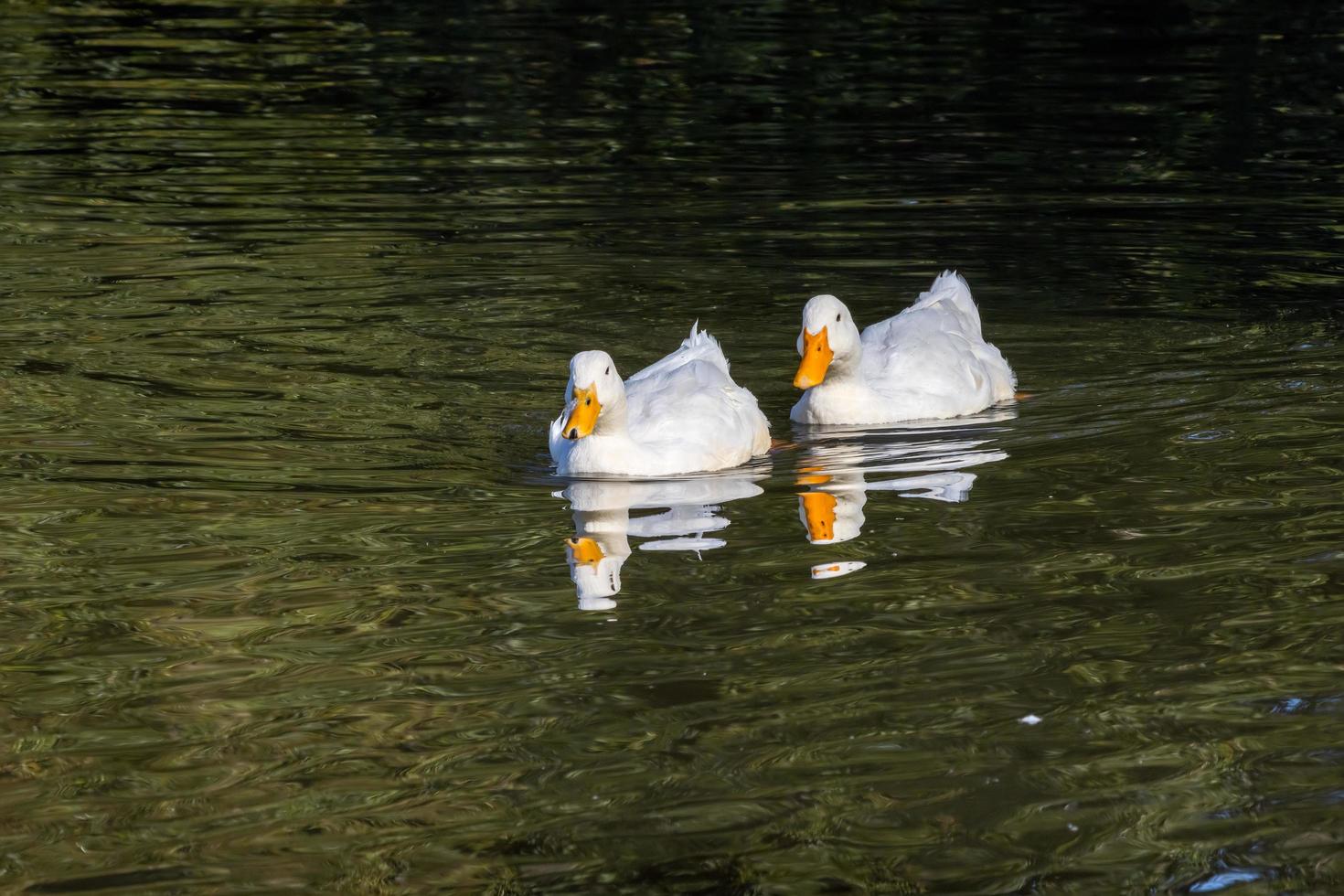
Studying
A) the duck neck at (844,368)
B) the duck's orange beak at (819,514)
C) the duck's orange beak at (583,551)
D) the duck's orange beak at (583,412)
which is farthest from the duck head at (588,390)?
the duck neck at (844,368)

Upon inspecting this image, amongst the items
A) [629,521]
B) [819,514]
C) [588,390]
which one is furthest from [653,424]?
[819,514]

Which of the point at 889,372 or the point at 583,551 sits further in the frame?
the point at 889,372

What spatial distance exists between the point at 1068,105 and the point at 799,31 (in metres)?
7.05

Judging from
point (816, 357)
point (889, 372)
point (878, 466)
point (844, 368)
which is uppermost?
point (816, 357)

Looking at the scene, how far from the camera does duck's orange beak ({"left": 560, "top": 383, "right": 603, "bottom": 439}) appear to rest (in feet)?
28.9

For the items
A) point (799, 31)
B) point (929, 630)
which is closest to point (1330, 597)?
point (929, 630)

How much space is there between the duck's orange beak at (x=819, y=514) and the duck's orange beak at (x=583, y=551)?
906mm

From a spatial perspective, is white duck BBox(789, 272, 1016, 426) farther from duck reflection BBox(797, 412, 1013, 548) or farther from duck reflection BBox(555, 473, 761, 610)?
duck reflection BBox(555, 473, 761, 610)

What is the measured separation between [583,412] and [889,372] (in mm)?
2417

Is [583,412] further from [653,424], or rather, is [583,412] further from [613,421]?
[653,424]

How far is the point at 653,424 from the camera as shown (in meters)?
9.49

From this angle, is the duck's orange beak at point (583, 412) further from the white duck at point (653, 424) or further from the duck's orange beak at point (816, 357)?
the duck's orange beak at point (816, 357)

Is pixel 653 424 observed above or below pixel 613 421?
below

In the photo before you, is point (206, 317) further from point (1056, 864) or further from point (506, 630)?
point (1056, 864)
